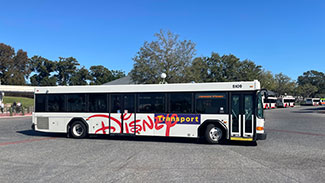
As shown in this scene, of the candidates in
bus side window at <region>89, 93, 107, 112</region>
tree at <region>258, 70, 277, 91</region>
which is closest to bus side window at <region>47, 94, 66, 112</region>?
bus side window at <region>89, 93, 107, 112</region>

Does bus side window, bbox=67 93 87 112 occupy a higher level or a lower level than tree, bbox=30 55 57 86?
lower

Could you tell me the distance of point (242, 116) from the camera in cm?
1050

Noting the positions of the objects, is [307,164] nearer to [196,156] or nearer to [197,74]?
Result: [196,156]

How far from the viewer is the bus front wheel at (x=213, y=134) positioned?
35.9 ft

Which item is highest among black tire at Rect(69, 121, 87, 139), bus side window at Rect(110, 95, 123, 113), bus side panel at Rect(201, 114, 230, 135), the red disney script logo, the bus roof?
the bus roof

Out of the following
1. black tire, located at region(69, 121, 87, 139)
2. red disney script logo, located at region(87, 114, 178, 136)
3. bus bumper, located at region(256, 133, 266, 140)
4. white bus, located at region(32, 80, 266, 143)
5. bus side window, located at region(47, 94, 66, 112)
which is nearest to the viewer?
bus bumper, located at region(256, 133, 266, 140)

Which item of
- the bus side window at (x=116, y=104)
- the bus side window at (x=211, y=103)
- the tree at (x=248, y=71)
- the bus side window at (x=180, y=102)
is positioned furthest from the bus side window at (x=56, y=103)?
the tree at (x=248, y=71)

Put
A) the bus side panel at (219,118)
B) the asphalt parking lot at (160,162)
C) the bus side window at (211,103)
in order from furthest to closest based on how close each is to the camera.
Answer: the bus side window at (211,103)
the bus side panel at (219,118)
the asphalt parking lot at (160,162)

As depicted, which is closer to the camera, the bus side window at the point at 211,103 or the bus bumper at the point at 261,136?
the bus bumper at the point at 261,136

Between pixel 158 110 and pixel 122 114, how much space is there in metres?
1.70

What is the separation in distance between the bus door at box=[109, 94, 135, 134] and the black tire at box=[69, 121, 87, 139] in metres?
1.43

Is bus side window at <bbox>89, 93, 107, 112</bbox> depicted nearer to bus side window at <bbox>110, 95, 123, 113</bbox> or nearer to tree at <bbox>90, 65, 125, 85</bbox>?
bus side window at <bbox>110, 95, 123, 113</bbox>

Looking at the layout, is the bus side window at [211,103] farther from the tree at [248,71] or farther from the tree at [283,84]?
the tree at [283,84]

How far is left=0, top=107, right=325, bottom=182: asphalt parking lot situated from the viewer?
243 inches
